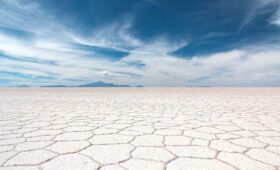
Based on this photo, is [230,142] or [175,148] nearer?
[175,148]

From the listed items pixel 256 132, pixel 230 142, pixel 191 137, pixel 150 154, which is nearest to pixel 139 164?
pixel 150 154

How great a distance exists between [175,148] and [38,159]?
1009mm

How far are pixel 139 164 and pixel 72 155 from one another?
0.51 meters

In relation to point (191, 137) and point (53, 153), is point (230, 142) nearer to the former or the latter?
point (191, 137)

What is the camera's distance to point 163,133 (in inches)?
82.8

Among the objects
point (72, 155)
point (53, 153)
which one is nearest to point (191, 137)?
point (72, 155)

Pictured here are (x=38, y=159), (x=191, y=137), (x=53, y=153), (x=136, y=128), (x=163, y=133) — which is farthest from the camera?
(x=136, y=128)

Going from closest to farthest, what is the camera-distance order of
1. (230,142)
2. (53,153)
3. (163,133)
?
(53,153) → (230,142) → (163,133)

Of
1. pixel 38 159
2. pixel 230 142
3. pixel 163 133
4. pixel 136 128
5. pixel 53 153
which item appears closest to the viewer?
pixel 38 159

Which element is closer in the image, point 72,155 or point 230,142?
point 72,155

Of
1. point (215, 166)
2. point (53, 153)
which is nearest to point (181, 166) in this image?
point (215, 166)

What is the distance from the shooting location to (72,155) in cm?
146

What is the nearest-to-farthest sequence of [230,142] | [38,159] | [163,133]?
A: 1. [38,159]
2. [230,142]
3. [163,133]

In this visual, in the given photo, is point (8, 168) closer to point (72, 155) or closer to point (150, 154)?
point (72, 155)
